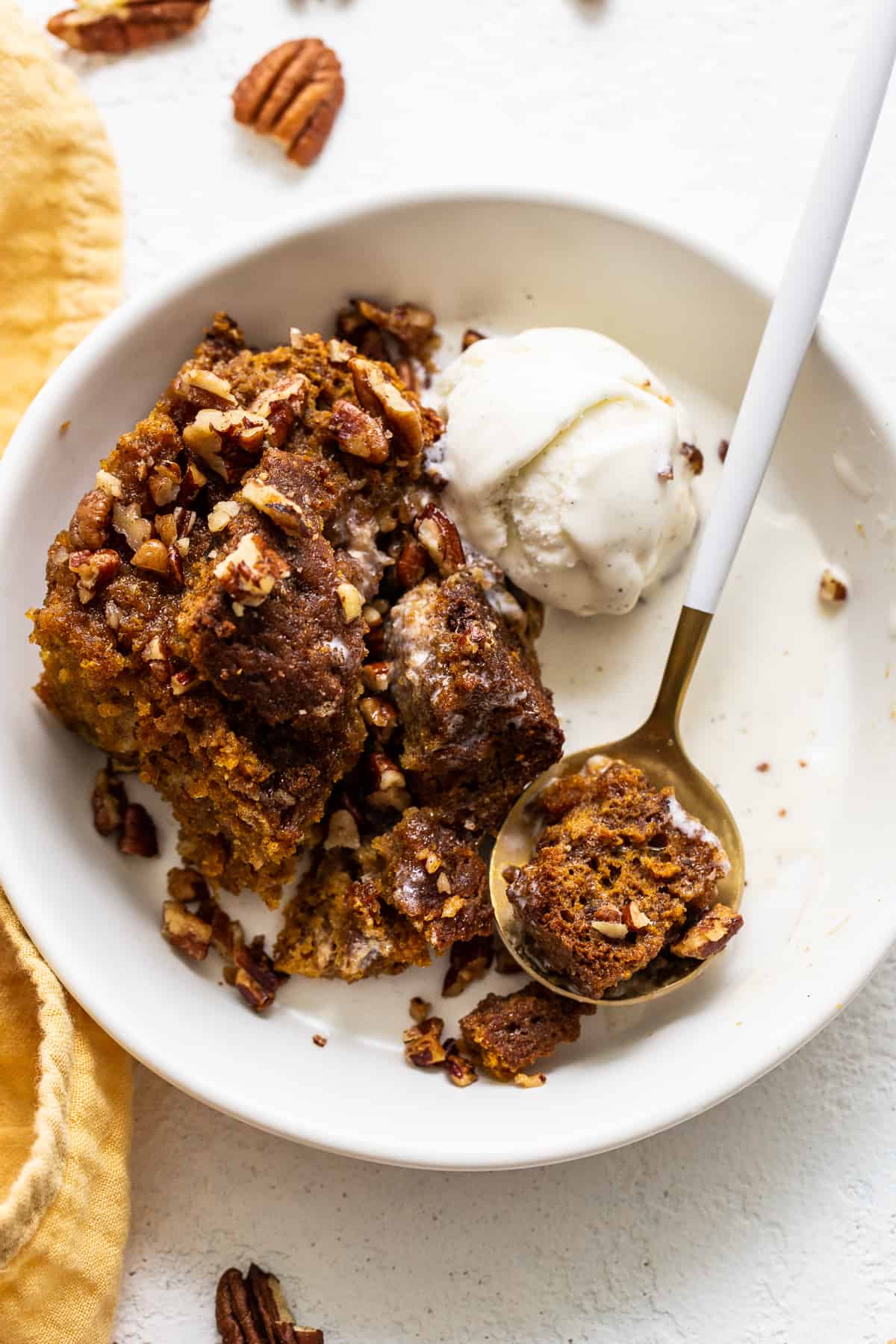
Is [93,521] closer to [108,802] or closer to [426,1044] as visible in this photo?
[108,802]

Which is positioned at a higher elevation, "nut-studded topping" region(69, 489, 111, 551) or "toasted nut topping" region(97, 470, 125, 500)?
"toasted nut topping" region(97, 470, 125, 500)

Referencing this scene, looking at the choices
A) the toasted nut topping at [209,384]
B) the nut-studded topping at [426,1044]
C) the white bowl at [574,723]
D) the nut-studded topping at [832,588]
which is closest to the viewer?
the toasted nut topping at [209,384]

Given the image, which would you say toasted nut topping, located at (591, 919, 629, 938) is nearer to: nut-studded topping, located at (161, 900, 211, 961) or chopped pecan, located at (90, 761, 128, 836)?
nut-studded topping, located at (161, 900, 211, 961)

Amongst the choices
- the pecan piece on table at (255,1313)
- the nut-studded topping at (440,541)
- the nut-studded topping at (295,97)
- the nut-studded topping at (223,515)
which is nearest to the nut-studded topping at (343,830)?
the nut-studded topping at (440,541)

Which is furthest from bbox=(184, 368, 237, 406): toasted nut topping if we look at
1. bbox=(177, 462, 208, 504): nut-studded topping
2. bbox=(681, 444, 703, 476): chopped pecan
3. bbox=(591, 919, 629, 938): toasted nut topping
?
bbox=(591, 919, 629, 938): toasted nut topping

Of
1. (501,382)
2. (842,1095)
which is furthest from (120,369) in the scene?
(842,1095)

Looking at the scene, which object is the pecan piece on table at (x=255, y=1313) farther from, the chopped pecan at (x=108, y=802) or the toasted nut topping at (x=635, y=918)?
the toasted nut topping at (x=635, y=918)
